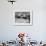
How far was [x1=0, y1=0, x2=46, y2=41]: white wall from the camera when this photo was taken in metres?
4.39

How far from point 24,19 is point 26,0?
2.02 ft

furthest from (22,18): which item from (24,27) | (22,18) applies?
(24,27)

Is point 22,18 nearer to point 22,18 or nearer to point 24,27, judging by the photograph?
point 22,18

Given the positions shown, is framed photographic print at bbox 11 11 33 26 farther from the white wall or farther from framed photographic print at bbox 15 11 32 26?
the white wall

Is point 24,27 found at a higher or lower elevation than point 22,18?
lower

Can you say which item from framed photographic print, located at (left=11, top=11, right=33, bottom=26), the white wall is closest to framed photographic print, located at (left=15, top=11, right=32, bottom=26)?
framed photographic print, located at (left=11, top=11, right=33, bottom=26)

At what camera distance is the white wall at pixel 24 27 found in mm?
4387

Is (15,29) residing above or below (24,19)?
below

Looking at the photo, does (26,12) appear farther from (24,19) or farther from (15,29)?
(15,29)

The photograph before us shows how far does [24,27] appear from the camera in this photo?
4441mm

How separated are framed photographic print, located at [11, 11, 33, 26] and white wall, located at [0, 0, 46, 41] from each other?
10 centimetres

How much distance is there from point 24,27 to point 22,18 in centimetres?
30

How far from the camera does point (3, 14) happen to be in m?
4.50

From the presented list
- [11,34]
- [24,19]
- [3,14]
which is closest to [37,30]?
[24,19]
